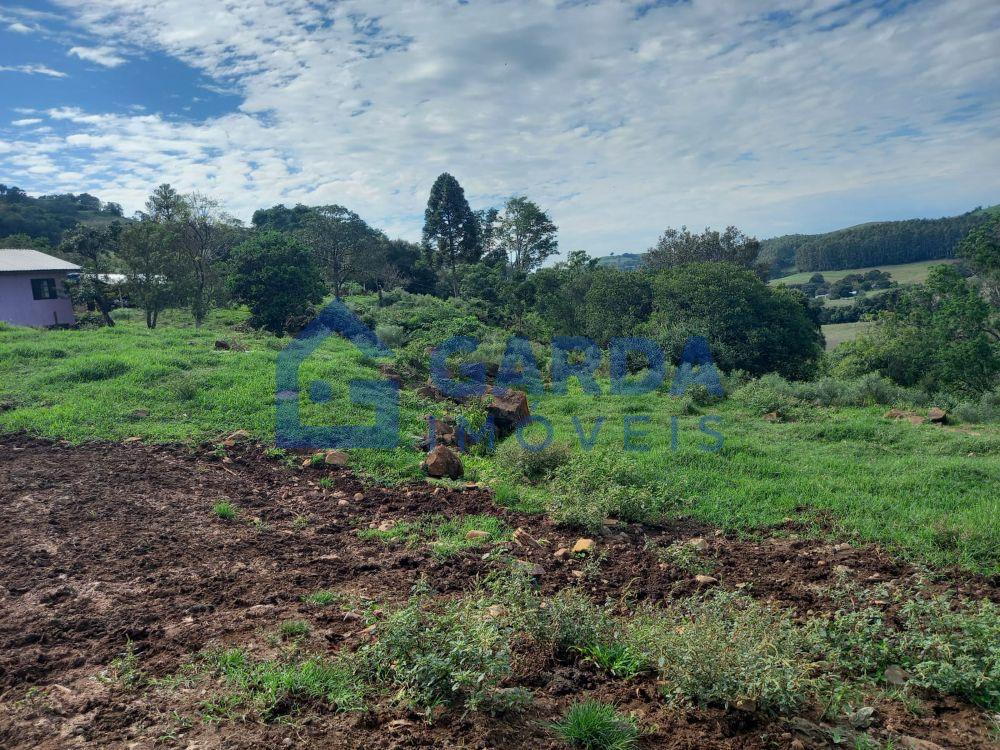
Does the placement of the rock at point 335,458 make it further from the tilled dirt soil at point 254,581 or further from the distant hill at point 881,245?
the distant hill at point 881,245

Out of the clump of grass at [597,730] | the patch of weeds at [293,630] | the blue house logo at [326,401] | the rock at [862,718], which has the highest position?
the blue house logo at [326,401]

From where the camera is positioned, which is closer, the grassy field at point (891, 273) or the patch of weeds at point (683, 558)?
the patch of weeds at point (683, 558)

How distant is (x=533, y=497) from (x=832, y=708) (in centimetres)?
393

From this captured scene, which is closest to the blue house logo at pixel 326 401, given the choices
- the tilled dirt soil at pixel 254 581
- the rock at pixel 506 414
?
the tilled dirt soil at pixel 254 581

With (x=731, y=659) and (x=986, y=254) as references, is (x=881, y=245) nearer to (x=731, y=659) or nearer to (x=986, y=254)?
(x=986, y=254)

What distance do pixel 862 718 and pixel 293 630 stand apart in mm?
3175

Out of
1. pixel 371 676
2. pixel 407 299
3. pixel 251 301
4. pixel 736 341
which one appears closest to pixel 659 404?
pixel 736 341

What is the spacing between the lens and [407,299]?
98.8 ft

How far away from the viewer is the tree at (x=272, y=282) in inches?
866

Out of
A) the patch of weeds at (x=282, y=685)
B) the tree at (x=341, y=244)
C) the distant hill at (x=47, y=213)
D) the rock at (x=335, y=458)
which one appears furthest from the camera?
the distant hill at (x=47, y=213)

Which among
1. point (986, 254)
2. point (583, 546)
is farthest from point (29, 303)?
point (986, 254)

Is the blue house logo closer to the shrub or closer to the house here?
the shrub

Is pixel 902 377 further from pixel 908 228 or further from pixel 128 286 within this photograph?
pixel 908 228

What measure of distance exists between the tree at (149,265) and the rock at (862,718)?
20829 millimetres
